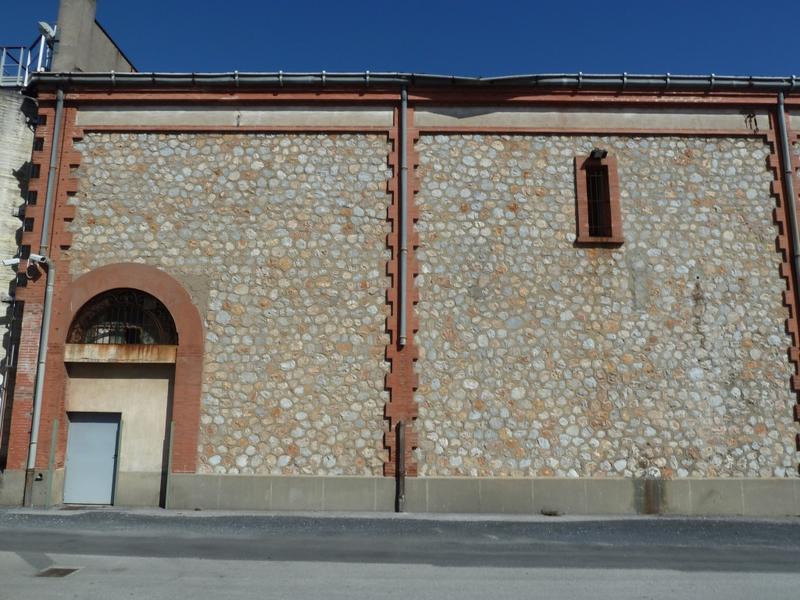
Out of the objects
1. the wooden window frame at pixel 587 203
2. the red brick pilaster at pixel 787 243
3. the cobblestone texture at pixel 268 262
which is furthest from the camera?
the wooden window frame at pixel 587 203

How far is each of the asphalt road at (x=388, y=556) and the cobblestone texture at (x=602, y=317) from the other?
4.26 ft

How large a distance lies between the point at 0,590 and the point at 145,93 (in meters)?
8.86

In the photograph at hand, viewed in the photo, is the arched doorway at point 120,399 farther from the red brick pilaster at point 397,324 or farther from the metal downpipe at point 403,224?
the metal downpipe at point 403,224

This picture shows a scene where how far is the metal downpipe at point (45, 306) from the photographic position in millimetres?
10580

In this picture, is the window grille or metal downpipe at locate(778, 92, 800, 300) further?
the window grille

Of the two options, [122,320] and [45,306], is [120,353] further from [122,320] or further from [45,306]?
[45,306]

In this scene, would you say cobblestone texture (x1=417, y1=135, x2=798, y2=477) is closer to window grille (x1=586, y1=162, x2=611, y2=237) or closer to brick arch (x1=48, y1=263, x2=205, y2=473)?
window grille (x1=586, y1=162, x2=611, y2=237)

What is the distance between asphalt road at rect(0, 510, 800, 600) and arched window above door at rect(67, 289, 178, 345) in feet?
9.59

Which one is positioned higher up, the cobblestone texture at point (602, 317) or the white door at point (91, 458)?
the cobblestone texture at point (602, 317)

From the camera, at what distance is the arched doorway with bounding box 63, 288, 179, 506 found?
10852 millimetres

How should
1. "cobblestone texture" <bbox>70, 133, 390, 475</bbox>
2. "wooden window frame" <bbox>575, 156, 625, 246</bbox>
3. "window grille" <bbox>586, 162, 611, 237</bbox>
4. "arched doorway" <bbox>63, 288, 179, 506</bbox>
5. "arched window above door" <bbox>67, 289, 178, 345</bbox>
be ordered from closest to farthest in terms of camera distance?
"cobblestone texture" <bbox>70, 133, 390, 475</bbox>
"arched doorway" <bbox>63, 288, 179, 506</bbox>
"arched window above door" <bbox>67, 289, 178, 345</bbox>
"wooden window frame" <bbox>575, 156, 625, 246</bbox>
"window grille" <bbox>586, 162, 611, 237</bbox>

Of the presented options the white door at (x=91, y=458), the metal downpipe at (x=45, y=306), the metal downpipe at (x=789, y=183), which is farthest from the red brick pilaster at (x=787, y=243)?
the metal downpipe at (x=45, y=306)

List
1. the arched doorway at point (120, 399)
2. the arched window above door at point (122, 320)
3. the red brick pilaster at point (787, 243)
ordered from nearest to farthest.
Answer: the arched doorway at point (120, 399) → the red brick pilaster at point (787, 243) → the arched window above door at point (122, 320)

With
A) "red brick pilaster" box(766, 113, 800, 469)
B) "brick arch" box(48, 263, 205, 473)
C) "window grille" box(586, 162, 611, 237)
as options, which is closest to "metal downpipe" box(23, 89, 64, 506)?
"brick arch" box(48, 263, 205, 473)
